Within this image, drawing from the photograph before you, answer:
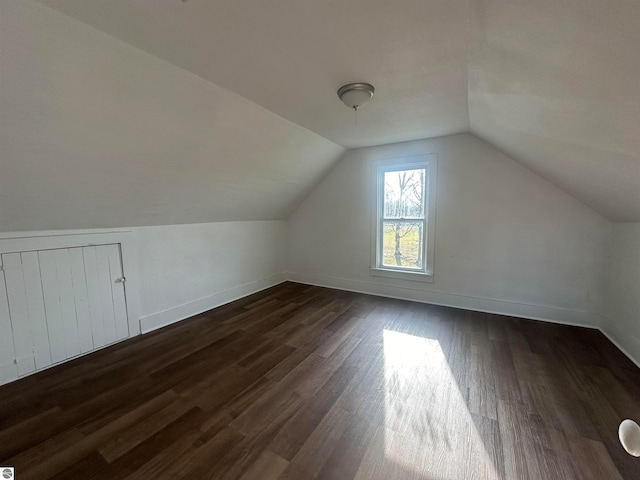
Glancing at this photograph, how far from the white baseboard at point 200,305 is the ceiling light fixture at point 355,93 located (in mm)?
3057

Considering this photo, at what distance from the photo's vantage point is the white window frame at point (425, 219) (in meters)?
3.61

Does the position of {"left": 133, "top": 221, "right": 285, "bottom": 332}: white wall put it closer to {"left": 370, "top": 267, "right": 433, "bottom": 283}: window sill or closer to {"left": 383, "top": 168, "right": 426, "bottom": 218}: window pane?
{"left": 370, "top": 267, "right": 433, "bottom": 283}: window sill

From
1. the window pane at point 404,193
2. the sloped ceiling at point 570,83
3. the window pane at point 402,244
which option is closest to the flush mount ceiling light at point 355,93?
the sloped ceiling at point 570,83

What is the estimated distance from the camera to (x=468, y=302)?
138 inches

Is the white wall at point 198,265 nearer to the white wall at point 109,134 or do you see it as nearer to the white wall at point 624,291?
the white wall at point 109,134

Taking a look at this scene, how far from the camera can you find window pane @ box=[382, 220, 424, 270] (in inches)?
151

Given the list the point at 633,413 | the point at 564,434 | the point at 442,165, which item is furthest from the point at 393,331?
the point at 442,165

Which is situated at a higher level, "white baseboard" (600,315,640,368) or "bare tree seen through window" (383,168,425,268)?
"bare tree seen through window" (383,168,425,268)

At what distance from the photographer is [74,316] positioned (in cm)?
246

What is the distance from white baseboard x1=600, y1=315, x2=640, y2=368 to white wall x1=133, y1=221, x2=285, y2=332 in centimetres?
442

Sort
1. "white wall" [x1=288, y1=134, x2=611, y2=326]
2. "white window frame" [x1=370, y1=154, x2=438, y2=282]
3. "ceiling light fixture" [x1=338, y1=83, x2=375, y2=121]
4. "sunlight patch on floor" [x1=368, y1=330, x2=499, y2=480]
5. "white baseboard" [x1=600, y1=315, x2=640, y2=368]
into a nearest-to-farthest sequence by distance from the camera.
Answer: "sunlight patch on floor" [x1=368, y1=330, x2=499, y2=480] → "ceiling light fixture" [x1=338, y1=83, x2=375, y2=121] → "white baseboard" [x1=600, y1=315, x2=640, y2=368] → "white wall" [x1=288, y1=134, x2=611, y2=326] → "white window frame" [x1=370, y1=154, x2=438, y2=282]

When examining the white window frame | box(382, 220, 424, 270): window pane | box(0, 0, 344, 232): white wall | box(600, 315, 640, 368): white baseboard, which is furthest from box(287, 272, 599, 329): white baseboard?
box(0, 0, 344, 232): white wall

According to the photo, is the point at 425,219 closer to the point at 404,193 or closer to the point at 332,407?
the point at 404,193

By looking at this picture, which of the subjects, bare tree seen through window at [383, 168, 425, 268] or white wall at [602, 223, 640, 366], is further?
bare tree seen through window at [383, 168, 425, 268]
